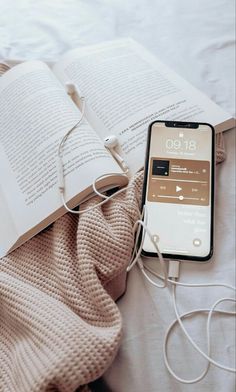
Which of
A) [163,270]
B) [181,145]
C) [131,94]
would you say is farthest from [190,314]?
[131,94]

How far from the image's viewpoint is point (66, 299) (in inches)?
15.0

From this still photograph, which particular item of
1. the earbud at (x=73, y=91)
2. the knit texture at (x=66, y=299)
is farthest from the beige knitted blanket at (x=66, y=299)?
the earbud at (x=73, y=91)

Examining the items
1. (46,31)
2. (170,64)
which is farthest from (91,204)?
(46,31)

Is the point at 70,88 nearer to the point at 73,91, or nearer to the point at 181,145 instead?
the point at 73,91

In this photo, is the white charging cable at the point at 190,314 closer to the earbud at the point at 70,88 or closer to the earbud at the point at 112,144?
the earbud at the point at 112,144

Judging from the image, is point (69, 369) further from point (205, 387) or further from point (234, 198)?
point (234, 198)

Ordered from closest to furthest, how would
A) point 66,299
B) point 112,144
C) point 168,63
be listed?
1. point 66,299
2. point 112,144
3. point 168,63

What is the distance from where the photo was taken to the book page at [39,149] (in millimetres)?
437

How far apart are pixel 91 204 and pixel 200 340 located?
17cm

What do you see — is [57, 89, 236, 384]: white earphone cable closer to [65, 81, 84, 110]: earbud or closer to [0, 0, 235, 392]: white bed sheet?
[0, 0, 235, 392]: white bed sheet

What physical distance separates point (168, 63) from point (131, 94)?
0.12 m

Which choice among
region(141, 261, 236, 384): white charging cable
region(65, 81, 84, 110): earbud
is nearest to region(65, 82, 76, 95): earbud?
region(65, 81, 84, 110): earbud

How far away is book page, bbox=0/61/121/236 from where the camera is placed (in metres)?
0.44

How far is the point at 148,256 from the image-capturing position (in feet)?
1.35
